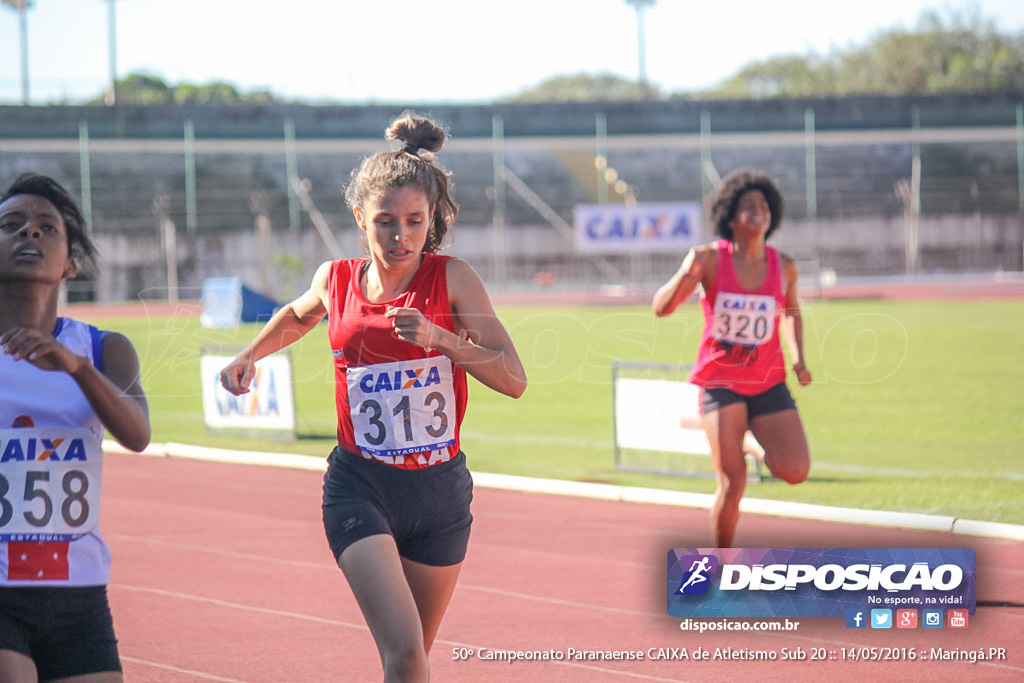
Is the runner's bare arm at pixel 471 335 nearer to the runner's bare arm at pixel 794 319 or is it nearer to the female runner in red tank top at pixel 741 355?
the female runner in red tank top at pixel 741 355

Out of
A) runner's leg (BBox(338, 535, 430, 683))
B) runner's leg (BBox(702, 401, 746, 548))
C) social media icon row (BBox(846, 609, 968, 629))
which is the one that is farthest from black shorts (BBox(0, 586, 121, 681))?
runner's leg (BBox(702, 401, 746, 548))

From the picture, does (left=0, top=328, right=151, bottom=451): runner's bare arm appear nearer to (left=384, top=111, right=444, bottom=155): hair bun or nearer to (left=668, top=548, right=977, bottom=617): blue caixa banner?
(left=384, top=111, right=444, bottom=155): hair bun

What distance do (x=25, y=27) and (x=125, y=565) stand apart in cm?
7228

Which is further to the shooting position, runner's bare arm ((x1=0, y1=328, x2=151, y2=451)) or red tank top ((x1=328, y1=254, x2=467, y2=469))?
red tank top ((x1=328, y1=254, x2=467, y2=469))

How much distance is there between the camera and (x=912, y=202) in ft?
163

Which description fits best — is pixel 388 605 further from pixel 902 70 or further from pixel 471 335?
pixel 902 70

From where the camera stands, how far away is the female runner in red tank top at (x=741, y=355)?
6.30 metres

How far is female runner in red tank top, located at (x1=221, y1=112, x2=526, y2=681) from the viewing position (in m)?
3.72

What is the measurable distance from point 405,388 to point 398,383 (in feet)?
0.09

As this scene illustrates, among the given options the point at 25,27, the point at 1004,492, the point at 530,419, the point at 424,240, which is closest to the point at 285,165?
the point at 25,27

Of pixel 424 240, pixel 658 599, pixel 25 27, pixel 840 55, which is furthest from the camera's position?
pixel 840 55

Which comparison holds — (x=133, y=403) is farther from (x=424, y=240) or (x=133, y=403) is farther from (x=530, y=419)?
(x=530, y=419)

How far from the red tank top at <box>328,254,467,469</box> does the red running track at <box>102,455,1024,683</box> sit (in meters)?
1.91

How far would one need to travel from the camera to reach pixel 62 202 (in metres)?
3.39
